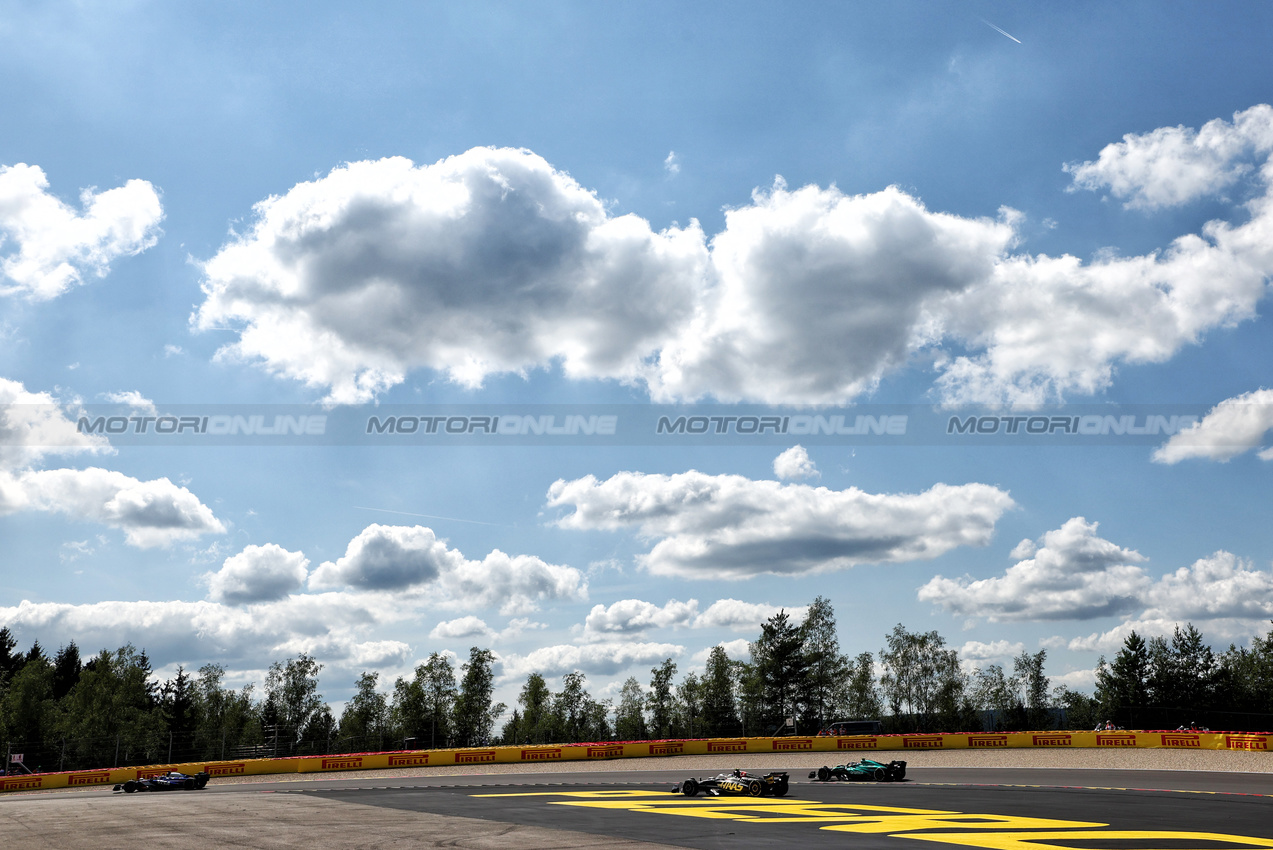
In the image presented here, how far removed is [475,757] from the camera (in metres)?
52.4

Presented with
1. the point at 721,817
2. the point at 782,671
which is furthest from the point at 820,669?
the point at 721,817

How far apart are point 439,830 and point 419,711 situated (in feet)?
325

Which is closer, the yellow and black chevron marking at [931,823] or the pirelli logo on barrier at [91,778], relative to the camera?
the yellow and black chevron marking at [931,823]

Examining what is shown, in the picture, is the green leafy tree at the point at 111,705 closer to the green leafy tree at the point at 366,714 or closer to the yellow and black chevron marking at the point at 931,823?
the green leafy tree at the point at 366,714

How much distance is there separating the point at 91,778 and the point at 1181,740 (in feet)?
201

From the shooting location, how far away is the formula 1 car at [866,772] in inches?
1308

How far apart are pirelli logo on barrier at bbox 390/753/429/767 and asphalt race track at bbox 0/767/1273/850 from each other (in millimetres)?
17663

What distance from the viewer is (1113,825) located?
18.1m

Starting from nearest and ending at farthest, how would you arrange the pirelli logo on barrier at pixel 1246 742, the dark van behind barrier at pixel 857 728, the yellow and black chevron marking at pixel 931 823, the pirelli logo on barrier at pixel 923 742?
the yellow and black chevron marking at pixel 931 823 → the pirelli logo on barrier at pixel 1246 742 → the pirelli logo on barrier at pixel 923 742 → the dark van behind barrier at pixel 857 728

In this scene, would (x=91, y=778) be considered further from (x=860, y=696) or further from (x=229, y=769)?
(x=860, y=696)

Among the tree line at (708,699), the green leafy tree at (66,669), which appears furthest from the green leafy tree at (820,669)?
the green leafy tree at (66,669)

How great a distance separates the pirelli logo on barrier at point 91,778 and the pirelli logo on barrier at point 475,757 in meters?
20.0

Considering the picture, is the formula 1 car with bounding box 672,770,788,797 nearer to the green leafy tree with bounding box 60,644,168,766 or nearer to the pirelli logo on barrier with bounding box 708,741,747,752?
the pirelli logo on barrier with bounding box 708,741,747,752

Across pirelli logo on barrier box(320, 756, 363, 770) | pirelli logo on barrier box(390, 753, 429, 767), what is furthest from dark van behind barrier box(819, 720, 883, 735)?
pirelli logo on barrier box(320, 756, 363, 770)
